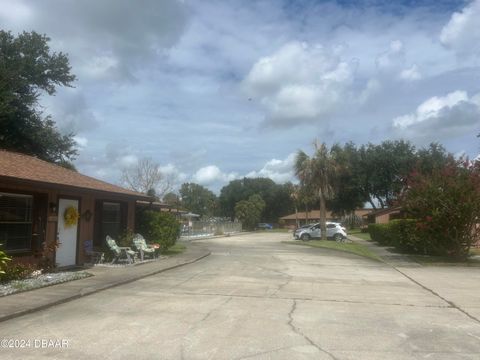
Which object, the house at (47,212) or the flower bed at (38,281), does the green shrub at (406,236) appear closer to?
the house at (47,212)

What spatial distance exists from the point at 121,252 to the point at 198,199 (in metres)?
103

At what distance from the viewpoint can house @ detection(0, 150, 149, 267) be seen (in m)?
13.7

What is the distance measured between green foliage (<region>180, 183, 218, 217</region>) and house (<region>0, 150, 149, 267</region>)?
327ft

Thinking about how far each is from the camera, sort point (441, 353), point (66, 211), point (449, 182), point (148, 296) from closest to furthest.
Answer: point (441, 353) < point (148, 296) < point (66, 211) < point (449, 182)

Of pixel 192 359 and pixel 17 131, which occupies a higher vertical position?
pixel 17 131

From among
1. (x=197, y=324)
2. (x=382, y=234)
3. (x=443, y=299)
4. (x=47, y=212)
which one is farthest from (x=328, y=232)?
(x=197, y=324)

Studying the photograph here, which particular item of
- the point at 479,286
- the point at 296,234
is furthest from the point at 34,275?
the point at 296,234

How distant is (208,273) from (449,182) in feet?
38.3

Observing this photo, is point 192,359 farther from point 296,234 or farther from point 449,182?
point 296,234

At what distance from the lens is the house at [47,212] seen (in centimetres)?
1370

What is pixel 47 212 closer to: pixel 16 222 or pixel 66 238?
pixel 16 222

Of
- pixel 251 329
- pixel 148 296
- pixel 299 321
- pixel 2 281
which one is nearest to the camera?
pixel 251 329

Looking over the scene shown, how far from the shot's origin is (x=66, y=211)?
1633 cm

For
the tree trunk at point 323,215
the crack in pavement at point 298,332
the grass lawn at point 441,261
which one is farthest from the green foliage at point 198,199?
the crack in pavement at point 298,332
